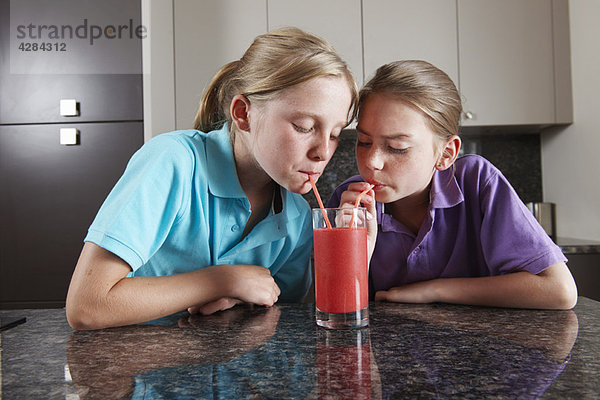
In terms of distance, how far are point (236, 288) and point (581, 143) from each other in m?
2.22

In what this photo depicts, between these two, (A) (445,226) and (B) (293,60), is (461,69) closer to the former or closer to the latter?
(A) (445,226)

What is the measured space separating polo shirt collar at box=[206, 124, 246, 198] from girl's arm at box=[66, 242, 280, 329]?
20 cm

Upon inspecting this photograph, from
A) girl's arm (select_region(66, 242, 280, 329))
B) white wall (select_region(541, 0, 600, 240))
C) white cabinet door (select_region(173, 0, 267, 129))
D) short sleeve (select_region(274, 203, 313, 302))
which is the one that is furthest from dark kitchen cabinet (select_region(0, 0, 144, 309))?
white wall (select_region(541, 0, 600, 240))

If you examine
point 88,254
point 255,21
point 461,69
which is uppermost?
point 255,21

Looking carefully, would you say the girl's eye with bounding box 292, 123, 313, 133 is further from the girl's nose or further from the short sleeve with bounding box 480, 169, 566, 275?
the short sleeve with bounding box 480, 169, 566, 275

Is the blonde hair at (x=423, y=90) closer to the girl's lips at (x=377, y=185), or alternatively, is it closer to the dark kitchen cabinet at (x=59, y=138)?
the girl's lips at (x=377, y=185)

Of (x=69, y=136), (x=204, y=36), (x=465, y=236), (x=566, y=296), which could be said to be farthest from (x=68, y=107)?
(x=566, y=296)

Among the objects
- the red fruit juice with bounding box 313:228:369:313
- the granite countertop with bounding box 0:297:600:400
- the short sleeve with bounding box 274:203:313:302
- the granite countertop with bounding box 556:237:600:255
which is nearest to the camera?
the granite countertop with bounding box 0:297:600:400

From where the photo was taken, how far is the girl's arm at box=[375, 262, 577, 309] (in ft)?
2.99

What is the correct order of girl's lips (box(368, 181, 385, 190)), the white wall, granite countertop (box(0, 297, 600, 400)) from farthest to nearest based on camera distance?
the white wall
girl's lips (box(368, 181, 385, 190))
granite countertop (box(0, 297, 600, 400))

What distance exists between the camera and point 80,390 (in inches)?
19.8

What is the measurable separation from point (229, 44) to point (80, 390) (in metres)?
2.27

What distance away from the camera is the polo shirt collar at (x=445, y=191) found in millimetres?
1112

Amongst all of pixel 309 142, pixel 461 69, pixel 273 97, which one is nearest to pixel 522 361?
pixel 309 142
